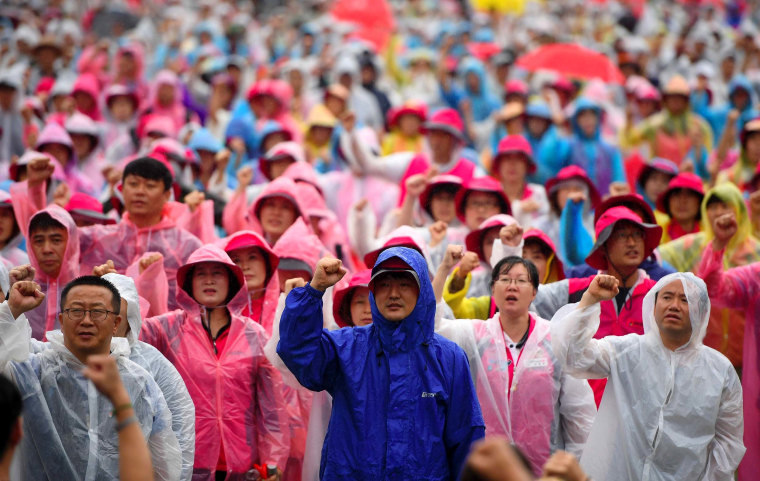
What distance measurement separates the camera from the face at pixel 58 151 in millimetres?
9820

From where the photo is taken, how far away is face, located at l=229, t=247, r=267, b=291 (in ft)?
21.9

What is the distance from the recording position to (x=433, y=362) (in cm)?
486

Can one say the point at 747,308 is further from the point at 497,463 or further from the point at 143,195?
the point at 143,195

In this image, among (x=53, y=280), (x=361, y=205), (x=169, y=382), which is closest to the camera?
(x=169, y=382)

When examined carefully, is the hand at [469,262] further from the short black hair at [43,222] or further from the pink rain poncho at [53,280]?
the short black hair at [43,222]

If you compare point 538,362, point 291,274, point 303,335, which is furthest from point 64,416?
point 291,274

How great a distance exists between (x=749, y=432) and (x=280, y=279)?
3.26 meters

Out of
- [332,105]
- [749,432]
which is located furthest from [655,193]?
[332,105]

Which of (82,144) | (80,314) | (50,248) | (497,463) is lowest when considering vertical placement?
(497,463)

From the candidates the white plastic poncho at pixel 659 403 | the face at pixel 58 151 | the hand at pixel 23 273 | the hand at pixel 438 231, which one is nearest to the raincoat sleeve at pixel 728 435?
the white plastic poncho at pixel 659 403

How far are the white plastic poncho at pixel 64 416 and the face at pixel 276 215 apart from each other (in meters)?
3.26

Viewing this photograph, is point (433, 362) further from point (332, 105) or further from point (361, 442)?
point (332, 105)

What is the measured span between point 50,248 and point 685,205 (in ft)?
16.6

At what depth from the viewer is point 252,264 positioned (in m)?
6.75
